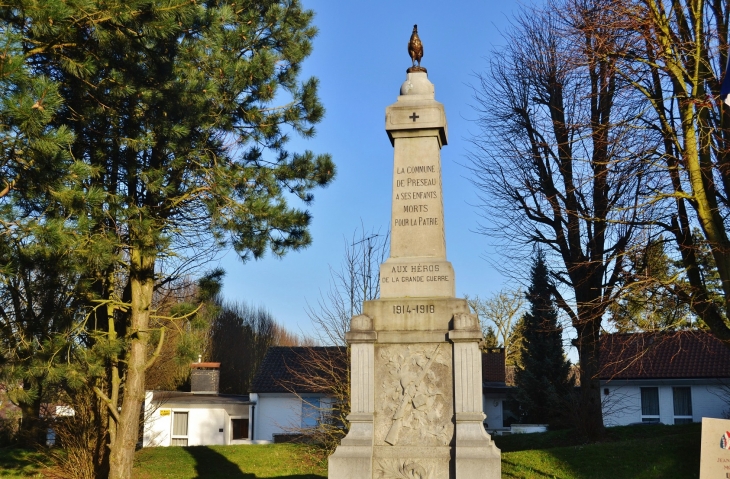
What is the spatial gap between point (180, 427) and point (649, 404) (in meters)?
20.1

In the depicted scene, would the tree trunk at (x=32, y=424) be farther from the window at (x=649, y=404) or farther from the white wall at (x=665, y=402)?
the window at (x=649, y=404)

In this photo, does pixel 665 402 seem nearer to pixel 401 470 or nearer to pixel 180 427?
pixel 180 427

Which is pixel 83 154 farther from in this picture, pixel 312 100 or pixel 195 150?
pixel 312 100

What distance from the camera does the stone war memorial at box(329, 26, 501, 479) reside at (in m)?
9.65

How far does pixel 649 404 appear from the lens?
101 ft

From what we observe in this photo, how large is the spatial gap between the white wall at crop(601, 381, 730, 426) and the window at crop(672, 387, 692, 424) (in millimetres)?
175

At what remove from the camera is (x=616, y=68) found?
13.2 metres

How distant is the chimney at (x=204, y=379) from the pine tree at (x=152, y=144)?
19617 millimetres

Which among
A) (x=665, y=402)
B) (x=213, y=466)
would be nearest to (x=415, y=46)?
(x=213, y=466)

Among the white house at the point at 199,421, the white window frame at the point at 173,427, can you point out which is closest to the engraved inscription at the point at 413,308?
the white house at the point at 199,421

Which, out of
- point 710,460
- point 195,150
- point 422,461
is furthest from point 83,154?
point 710,460

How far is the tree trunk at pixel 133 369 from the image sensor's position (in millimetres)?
14156

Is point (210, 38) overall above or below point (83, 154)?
above

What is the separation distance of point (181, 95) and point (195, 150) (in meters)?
1.61
